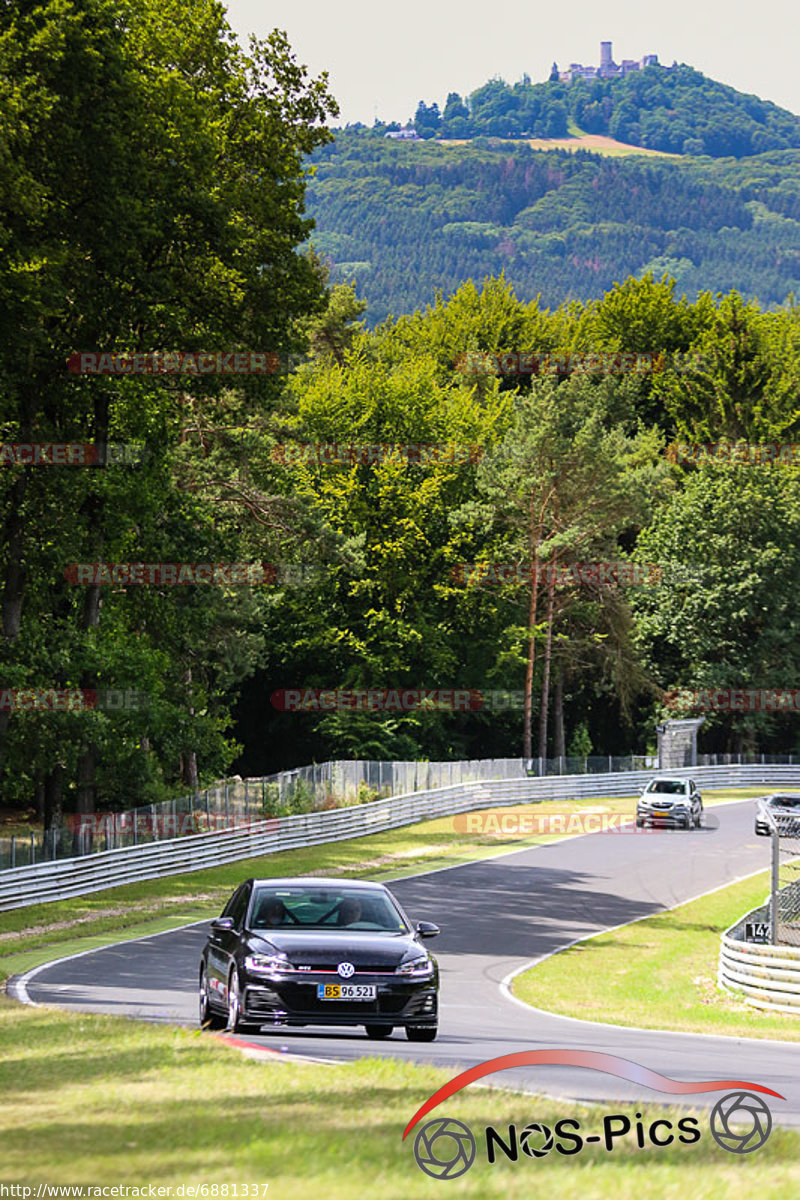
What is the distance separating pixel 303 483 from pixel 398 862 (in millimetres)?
33205

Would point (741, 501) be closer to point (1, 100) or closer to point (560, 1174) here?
point (1, 100)

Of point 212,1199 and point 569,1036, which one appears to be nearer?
point 212,1199

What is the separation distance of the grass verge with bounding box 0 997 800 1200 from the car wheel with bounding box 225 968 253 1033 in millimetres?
2447

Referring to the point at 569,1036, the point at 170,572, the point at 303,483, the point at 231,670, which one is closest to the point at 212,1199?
the point at 569,1036

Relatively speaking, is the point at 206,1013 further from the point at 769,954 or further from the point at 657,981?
the point at 657,981

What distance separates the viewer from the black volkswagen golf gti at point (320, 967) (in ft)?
41.5

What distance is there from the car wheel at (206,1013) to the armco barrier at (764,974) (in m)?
9.04

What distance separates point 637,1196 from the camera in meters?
6.16

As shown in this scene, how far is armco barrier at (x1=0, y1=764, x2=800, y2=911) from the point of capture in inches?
1225

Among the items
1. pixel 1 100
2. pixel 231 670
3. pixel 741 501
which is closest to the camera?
pixel 1 100

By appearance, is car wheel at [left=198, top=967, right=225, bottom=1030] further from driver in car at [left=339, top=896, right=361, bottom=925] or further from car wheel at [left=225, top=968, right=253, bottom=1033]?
driver in car at [left=339, top=896, right=361, bottom=925]

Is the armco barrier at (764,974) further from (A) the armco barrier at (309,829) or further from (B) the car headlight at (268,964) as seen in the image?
(A) the armco barrier at (309,829)

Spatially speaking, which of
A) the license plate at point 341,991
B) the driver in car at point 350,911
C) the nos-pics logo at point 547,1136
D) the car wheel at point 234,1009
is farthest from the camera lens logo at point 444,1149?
the driver in car at point 350,911

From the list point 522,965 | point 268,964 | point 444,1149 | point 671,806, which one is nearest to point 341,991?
point 268,964
